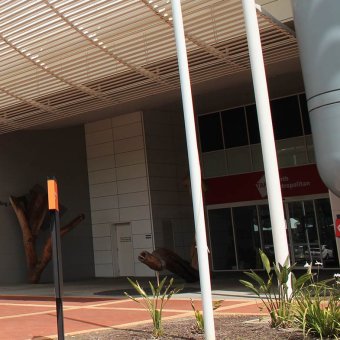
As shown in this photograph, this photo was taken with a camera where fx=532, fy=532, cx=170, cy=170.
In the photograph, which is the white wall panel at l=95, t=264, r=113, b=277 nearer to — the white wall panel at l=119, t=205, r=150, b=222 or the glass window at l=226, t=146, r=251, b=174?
the white wall panel at l=119, t=205, r=150, b=222

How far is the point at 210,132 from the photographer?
26.0 meters

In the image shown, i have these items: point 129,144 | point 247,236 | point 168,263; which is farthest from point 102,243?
point 168,263

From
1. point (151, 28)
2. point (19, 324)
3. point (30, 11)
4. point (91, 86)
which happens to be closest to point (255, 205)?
point (91, 86)

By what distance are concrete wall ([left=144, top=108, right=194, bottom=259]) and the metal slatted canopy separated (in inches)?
258

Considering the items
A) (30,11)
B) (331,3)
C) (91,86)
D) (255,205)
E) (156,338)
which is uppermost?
(30,11)

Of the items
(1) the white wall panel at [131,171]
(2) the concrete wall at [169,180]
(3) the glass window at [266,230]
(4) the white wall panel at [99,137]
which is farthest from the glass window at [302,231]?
(4) the white wall panel at [99,137]

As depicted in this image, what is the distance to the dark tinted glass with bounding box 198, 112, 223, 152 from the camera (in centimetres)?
2567

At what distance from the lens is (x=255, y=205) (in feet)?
78.6

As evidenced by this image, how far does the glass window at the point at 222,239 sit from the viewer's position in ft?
81.9

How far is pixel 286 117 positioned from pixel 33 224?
40.5 ft

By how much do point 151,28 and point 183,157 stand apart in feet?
41.6

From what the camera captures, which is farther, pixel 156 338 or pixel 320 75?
pixel 320 75

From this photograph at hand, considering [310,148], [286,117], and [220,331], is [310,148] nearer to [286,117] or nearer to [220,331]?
[286,117]

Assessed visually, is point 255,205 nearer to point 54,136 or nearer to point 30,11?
point 54,136
